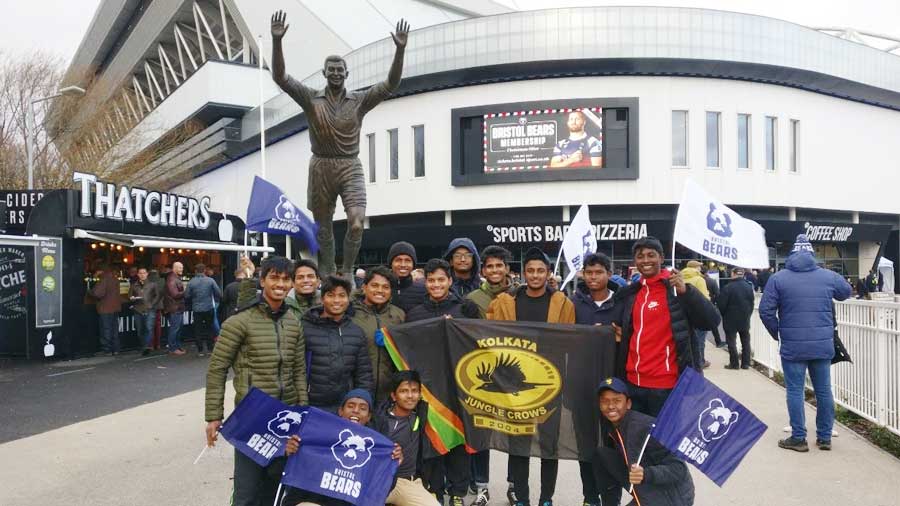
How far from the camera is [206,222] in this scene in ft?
58.2

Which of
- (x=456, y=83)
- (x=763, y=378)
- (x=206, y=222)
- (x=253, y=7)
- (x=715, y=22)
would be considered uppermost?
(x=253, y=7)

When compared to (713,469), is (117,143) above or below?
above

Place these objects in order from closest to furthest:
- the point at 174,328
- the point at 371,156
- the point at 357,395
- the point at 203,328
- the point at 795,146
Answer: the point at 357,395, the point at 174,328, the point at 203,328, the point at 795,146, the point at 371,156

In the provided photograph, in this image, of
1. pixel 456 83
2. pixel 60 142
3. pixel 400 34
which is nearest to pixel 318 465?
pixel 400 34

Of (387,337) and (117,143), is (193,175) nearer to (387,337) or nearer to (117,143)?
(117,143)

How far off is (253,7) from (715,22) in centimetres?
2835

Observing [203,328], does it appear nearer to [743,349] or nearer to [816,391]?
[743,349]

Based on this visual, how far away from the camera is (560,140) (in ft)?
85.9

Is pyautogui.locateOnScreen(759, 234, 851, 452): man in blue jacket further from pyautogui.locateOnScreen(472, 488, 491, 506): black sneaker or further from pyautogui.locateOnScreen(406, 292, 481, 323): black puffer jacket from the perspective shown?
pyautogui.locateOnScreen(472, 488, 491, 506): black sneaker

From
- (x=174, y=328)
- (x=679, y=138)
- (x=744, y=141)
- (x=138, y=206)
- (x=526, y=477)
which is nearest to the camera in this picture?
(x=526, y=477)

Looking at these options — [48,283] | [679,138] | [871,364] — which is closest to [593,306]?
[871,364]

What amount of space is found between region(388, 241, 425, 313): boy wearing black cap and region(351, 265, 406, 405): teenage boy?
1.33ft

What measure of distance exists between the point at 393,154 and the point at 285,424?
2607cm

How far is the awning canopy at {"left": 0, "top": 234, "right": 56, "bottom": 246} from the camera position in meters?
11.9
